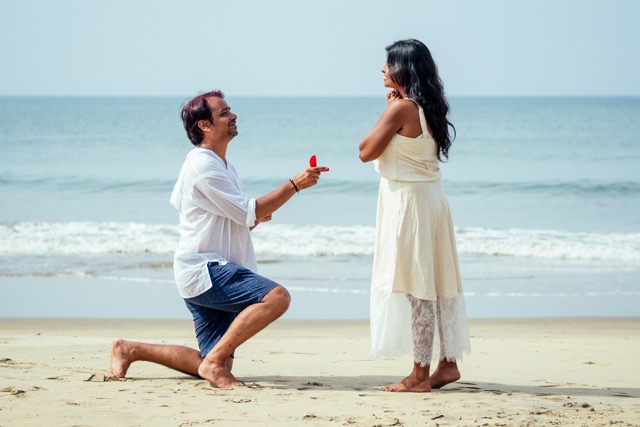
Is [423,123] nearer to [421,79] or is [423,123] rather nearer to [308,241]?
[421,79]

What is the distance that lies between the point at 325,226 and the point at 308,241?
6.42ft

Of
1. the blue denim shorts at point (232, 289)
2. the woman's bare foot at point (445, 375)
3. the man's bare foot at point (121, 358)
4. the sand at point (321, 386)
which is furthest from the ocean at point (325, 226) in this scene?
the blue denim shorts at point (232, 289)

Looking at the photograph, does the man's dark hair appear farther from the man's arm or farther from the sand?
the sand

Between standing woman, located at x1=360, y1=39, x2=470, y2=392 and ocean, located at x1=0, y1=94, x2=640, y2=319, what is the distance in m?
3.88

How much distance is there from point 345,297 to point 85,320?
265cm

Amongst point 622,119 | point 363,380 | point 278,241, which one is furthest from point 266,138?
point 363,380

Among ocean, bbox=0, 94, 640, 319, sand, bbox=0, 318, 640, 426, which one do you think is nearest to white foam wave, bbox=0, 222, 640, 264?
ocean, bbox=0, 94, 640, 319

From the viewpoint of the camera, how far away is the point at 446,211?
15.1 ft

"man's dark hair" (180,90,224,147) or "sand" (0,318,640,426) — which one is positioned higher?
"man's dark hair" (180,90,224,147)

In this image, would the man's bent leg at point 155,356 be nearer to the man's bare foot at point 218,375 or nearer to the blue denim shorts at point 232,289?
the man's bare foot at point 218,375

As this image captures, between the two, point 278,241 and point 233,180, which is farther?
point 278,241

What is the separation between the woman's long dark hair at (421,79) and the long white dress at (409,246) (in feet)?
0.18

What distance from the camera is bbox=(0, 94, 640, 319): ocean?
30.8ft

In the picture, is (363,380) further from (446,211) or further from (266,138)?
(266,138)
